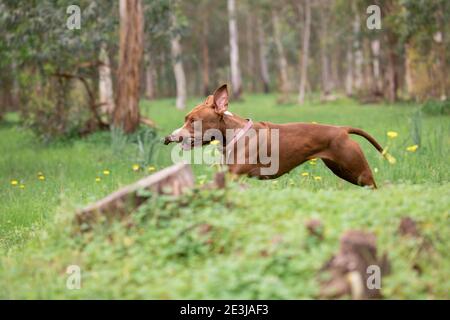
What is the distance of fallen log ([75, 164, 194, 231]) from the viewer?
5682 mm

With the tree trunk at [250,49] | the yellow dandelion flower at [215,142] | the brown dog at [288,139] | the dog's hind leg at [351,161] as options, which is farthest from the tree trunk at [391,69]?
the tree trunk at [250,49]

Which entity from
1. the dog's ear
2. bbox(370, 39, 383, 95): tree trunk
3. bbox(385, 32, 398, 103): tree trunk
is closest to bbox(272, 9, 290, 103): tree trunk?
bbox(370, 39, 383, 95): tree trunk

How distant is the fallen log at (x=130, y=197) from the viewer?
5.68m

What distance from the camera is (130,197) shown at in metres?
5.76

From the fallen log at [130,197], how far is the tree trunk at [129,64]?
38.3 ft

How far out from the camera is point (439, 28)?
24.9m

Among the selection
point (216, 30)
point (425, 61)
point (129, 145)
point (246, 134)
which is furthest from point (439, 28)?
point (216, 30)

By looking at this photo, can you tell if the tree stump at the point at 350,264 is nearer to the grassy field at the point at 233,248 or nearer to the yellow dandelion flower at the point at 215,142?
the grassy field at the point at 233,248

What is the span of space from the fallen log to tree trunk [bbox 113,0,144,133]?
38.3 feet

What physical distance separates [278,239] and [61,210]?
190 cm

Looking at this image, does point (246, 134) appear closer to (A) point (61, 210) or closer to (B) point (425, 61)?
(A) point (61, 210)

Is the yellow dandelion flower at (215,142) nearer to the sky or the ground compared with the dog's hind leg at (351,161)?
nearer to the sky

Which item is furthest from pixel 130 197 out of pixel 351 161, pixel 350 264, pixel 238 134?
pixel 351 161

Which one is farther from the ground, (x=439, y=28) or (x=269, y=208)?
(x=439, y=28)
